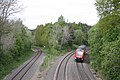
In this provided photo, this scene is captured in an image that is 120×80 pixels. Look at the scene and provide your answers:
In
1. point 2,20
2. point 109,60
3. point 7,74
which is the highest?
point 2,20

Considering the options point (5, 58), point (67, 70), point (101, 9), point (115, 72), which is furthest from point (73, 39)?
point (115, 72)

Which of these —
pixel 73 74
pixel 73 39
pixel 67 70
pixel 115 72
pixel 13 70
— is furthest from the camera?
pixel 73 39

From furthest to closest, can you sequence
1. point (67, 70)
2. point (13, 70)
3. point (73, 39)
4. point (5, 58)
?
point (73, 39) → point (5, 58) → point (13, 70) → point (67, 70)

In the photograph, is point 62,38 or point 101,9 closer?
point 101,9

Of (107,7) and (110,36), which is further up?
(107,7)

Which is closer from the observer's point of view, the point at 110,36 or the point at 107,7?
the point at 107,7

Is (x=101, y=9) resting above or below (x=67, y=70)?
above

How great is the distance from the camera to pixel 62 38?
7581 centimetres

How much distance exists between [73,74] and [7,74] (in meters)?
10.8

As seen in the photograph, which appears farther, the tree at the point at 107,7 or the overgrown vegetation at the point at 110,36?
the tree at the point at 107,7

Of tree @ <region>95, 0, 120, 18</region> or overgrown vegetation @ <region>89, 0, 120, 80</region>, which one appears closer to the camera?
overgrown vegetation @ <region>89, 0, 120, 80</region>

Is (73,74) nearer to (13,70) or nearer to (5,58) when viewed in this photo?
(13,70)

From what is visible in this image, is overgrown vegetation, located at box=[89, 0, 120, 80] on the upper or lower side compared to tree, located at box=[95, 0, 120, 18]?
lower

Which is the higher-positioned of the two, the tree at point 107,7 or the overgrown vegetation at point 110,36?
the tree at point 107,7
